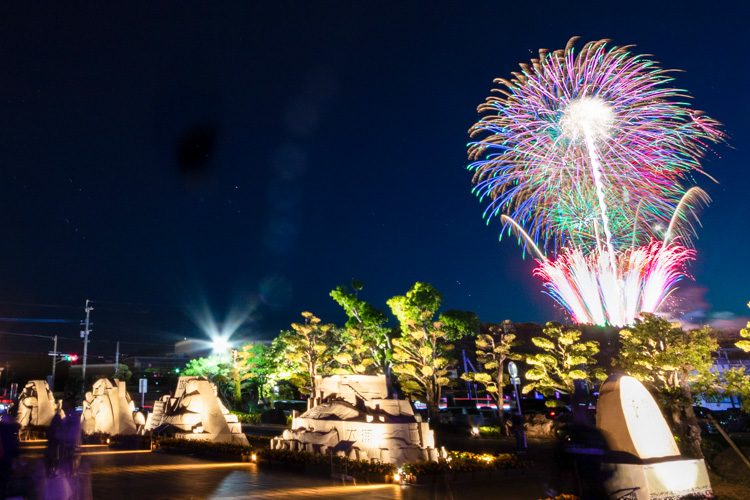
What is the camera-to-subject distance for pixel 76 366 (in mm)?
57562

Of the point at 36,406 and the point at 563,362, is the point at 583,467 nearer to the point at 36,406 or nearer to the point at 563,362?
the point at 563,362

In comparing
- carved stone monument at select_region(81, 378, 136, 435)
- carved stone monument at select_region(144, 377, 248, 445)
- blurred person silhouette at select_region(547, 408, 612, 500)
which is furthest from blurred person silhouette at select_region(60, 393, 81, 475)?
carved stone monument at select_region(81, 378, 136, 435)

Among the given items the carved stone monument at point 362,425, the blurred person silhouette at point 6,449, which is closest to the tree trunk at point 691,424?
the carved stone monument at point 362,425

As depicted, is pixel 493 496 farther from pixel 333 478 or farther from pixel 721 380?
pixel 721 380

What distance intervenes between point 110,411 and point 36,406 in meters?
7.49

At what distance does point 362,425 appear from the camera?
14797 mm

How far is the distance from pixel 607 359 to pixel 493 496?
1336 inches

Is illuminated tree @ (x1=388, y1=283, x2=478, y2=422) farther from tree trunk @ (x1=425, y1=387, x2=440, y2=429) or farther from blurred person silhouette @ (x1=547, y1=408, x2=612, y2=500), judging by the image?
blurred person silhouette @ (x1=547, y1=408, x2=612, y2=500)

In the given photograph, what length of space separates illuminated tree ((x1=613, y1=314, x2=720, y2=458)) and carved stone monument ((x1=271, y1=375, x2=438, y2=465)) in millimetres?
8015

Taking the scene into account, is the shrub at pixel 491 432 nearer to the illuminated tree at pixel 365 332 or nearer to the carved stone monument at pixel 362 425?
the illuminated tree at pixel 365 332

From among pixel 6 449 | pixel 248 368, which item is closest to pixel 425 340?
pixel 248 368

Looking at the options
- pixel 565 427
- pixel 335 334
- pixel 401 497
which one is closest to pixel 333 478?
A: pixel 401 497

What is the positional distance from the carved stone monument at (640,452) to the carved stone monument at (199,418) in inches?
552

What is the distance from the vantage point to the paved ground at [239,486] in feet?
34.6
